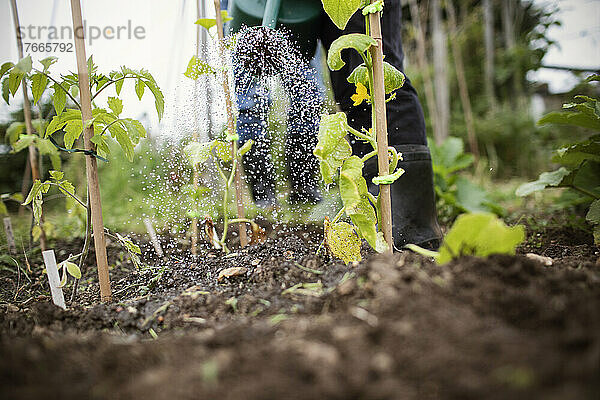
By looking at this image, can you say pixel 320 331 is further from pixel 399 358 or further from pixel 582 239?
pixel 582 239

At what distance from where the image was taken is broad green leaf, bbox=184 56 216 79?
131 centimetres

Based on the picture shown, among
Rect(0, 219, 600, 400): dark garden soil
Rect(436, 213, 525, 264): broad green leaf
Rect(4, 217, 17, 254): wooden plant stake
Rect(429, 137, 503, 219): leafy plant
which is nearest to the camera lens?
Rect(0, 219, 600, 400): dark garden soil

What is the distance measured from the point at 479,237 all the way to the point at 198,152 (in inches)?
34.7

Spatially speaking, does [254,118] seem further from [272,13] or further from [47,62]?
[47,62]

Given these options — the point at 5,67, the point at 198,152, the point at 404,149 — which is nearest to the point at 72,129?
the point at 5,67

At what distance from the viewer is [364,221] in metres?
0.97

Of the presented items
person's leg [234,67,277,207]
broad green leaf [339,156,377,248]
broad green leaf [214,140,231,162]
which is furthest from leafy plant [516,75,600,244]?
broad green leaf [214,140,231,162]

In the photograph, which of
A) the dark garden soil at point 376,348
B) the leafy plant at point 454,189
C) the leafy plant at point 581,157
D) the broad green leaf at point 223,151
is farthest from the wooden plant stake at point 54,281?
the leafy plant at point 454,189

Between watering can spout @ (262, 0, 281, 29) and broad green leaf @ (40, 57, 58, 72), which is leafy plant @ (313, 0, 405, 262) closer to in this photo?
watering can spout @ (262, 0, 281, 29)

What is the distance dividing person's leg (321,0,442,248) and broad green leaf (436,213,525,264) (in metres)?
0.57

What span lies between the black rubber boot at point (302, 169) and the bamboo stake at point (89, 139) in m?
0.64

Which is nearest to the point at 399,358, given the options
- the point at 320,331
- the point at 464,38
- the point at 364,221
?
the point at 320,331

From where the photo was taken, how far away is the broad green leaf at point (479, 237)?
2.28 feet

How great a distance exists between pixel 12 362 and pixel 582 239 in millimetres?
1730
